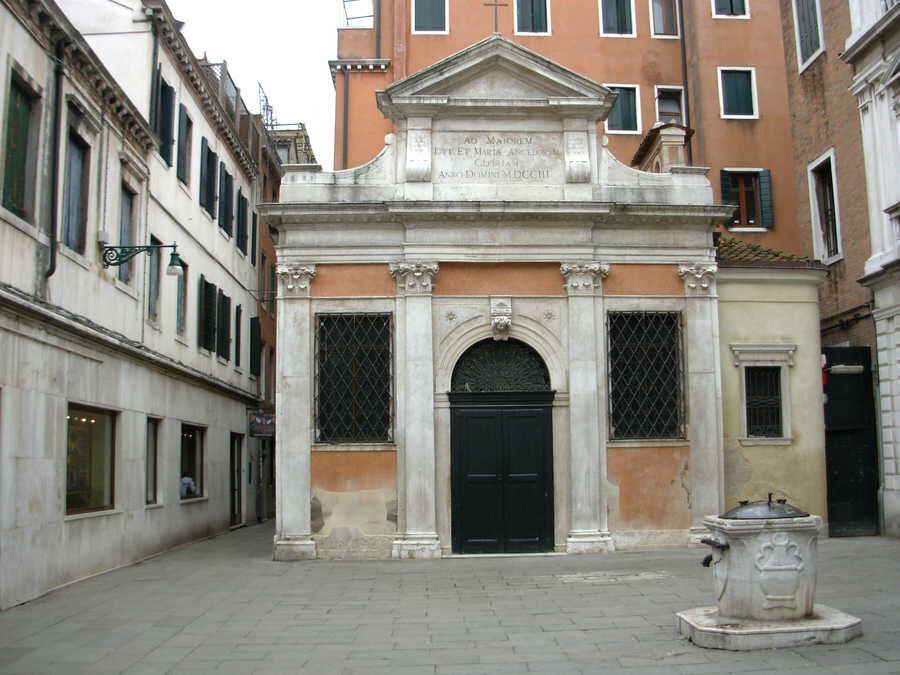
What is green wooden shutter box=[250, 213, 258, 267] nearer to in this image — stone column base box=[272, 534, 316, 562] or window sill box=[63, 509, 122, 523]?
window sill box=[63, 509, 122, 523]

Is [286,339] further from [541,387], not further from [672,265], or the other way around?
[672,265]

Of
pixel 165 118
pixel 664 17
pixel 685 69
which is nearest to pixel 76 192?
pixel 165 118

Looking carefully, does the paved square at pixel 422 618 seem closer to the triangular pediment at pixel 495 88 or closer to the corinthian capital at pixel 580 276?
the corinthian capital at pixel 580 276

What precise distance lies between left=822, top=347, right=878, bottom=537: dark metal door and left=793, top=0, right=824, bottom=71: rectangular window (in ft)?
25.3

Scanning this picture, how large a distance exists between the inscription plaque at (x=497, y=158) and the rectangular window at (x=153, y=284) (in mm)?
6268

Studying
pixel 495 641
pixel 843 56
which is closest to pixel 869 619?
pixel 495 641

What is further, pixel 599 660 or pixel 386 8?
pixel 386 8

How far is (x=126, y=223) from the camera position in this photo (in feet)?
58.7

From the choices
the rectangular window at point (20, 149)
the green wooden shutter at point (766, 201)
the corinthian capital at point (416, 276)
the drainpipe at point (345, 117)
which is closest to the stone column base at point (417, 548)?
the corinthian capital at point (416, 276)

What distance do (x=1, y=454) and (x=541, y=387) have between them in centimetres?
929

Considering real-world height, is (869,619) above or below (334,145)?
below

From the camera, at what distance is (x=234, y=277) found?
27.1 m

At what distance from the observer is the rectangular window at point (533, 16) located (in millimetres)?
28750

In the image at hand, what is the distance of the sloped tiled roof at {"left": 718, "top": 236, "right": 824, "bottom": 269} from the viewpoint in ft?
60.0
